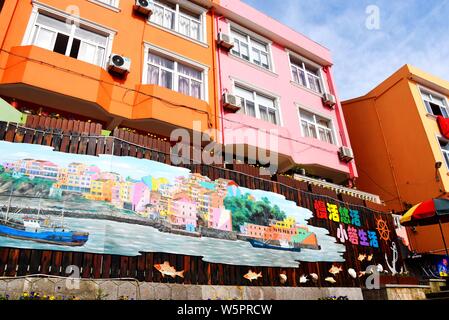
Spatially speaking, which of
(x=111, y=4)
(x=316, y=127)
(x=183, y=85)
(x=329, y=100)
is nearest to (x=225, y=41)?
(x=183, y=85)

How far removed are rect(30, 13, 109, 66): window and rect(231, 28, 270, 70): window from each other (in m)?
6.30

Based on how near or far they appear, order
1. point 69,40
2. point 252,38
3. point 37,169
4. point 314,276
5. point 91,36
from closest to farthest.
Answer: point 37,169, point 314,276, point 69,40, point 91,36, point 252,38

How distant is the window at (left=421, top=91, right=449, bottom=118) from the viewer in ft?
63.6

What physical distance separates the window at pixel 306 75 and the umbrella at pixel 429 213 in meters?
8.17

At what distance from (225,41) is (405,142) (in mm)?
11688

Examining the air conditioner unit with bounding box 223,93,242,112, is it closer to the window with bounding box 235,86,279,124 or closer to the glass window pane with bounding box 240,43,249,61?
the window with bounding box 235,86,279,124

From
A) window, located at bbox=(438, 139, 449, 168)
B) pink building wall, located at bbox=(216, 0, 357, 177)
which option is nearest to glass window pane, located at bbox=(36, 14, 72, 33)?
pink building wall, located at bbox=(216, 0, 357, 177)

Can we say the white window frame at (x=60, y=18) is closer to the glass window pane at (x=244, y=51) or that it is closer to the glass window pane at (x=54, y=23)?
the glass window pane at (x=54, y=23)

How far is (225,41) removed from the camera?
14.4 m

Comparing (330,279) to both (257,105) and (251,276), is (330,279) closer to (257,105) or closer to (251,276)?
(251,276)

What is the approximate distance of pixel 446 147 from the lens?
60.2ft

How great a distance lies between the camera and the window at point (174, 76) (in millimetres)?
12242
